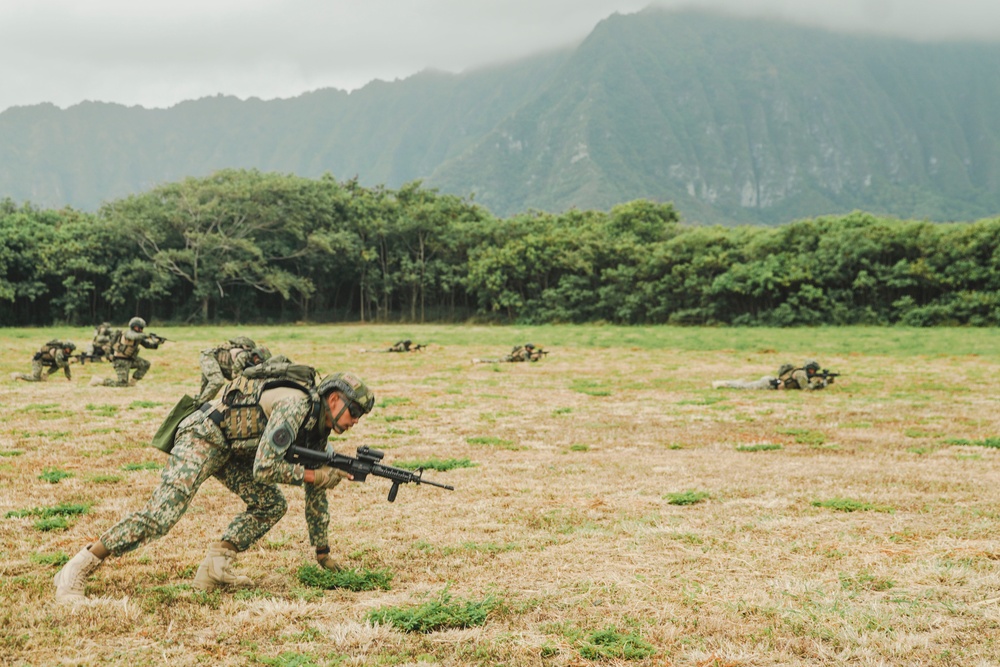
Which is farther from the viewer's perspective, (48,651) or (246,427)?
(246,427)

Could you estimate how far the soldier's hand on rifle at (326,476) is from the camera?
→ 5.00m

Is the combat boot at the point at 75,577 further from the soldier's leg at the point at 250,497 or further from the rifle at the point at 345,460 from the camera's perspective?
the rifle at the point at 345,460

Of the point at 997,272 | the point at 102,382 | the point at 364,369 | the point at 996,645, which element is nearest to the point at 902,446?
the point at 996,645

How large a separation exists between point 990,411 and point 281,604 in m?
14.2

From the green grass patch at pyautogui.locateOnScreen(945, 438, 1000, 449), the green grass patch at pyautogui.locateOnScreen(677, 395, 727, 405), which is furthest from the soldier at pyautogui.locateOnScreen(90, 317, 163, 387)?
the green grass patch at pyautogui.locateOnScreen(945, 438, 1000, 449)

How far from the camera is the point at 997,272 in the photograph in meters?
42.2

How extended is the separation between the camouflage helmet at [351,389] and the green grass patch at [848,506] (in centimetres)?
514

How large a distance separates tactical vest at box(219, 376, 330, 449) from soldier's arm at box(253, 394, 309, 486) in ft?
0.51

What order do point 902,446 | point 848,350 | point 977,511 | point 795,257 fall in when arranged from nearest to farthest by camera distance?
point 977,511 → point 902,446 → point 848,350 → point 795,257

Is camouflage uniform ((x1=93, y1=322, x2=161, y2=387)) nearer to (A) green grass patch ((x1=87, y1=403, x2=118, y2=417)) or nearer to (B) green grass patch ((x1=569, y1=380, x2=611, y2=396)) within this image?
(A) green grass patch ((x1=87, y1=403, x2=118, y2=417))

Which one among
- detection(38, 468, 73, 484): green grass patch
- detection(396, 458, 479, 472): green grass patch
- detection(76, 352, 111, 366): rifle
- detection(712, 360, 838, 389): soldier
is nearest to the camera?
detection(38, 468, 73, 484): green grass patch

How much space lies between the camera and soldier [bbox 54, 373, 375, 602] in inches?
193

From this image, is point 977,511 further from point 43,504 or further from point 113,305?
point 113,305

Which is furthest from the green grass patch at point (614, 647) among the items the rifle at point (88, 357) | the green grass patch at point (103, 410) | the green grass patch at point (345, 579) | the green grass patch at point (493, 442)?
the rifle at point (88, 357)
